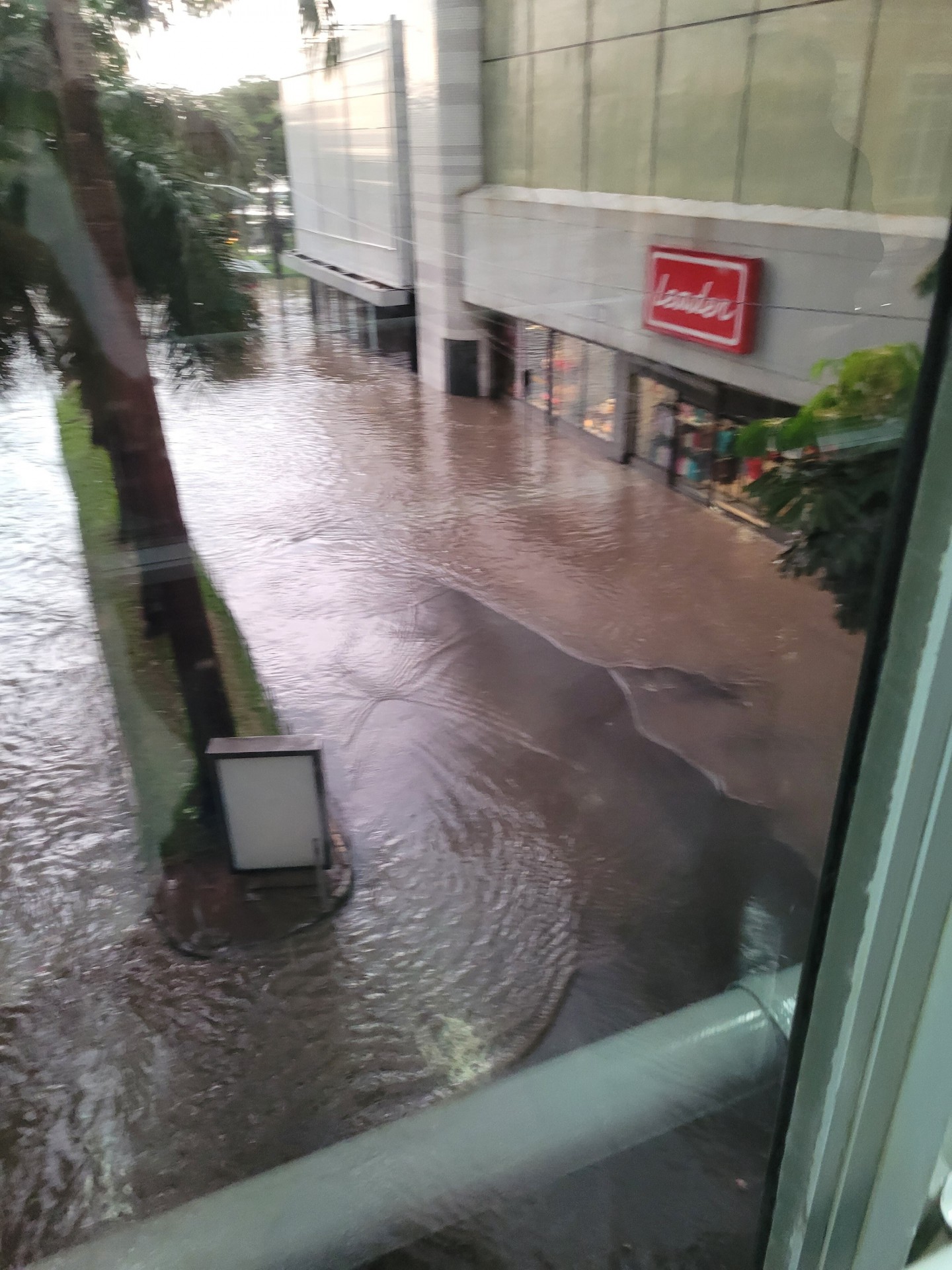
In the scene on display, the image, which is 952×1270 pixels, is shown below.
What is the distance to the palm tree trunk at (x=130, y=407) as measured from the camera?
2.10 ft

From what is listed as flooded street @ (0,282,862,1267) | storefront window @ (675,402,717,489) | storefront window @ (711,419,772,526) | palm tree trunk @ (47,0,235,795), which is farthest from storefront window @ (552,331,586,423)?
palm tree trunk @ (47,0,235,795)

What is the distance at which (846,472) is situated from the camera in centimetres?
50

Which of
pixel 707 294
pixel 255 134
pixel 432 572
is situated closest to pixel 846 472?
pixel 255 134

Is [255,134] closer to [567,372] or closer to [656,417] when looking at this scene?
[567,372]

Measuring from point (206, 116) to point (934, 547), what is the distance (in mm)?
703

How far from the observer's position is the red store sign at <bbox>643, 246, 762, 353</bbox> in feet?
4.26

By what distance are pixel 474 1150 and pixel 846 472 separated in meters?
0.45

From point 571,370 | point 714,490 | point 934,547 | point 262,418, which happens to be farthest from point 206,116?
point 714,490

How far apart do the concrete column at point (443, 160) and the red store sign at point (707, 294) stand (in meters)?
0.32

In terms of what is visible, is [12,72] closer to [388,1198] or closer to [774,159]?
[388,1198]

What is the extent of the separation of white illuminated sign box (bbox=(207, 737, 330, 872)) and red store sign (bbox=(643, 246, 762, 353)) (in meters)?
1.07

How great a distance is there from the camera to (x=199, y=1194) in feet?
1.44

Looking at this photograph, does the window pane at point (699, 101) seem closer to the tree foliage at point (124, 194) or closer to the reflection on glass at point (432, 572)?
the reflection on glass at point (432, 572)

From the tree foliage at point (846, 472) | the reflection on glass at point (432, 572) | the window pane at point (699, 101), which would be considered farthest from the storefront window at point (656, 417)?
the tree foliage at point (846, 472)
